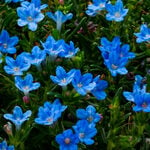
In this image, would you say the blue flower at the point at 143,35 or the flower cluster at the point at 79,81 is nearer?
the flower cluster at the point at 79,81

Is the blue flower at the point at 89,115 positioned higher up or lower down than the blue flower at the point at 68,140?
higher up

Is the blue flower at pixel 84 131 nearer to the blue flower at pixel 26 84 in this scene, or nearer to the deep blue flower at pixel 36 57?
the blue flower at pixel 26 84

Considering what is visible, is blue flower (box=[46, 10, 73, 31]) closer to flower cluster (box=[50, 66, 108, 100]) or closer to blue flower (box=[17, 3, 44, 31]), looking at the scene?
blue flower (box=[17, 3, 44, 31])

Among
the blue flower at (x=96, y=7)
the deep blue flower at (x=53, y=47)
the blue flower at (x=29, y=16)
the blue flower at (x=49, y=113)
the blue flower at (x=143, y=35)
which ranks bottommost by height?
the blue flower at (x=49, y=113)

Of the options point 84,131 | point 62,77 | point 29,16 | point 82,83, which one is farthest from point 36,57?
point 84,131

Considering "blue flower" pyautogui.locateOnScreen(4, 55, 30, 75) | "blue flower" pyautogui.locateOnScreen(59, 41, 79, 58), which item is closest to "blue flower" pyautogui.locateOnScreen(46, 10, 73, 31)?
"blue flower" pyautogui.locateOnScreen(59, 41, 79, 58)

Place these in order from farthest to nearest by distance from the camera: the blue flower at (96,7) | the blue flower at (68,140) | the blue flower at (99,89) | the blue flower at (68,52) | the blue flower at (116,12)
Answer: the blue flower at (96,7) → the blue flower at (116,12) → the blue flower at (68,52) → the blue flower at (99,89) → the blue flower at (68,140)

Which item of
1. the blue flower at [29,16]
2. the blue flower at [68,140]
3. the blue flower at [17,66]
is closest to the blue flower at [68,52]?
the blue flower at [17,66]
